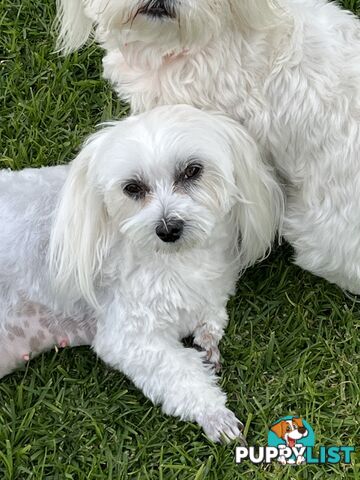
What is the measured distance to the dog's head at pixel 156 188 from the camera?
2602 millimetres

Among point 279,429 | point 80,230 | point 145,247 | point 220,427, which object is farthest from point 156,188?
point 279,429

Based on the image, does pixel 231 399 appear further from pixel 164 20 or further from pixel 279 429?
pixel 164 20

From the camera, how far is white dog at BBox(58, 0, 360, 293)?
9.00ft

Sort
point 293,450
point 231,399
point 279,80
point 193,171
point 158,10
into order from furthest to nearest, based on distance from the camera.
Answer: point 231,399 < point 293,450 < point 279,80 < point 193,171 < point 158,10

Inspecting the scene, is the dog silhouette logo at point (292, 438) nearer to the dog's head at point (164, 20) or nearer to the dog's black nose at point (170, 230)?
the dog's black nose at point (170, 230)

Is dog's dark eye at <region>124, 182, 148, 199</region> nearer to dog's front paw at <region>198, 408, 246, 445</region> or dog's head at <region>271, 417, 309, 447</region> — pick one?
dog's front paw at <region>198, 408, 246, 445</region>

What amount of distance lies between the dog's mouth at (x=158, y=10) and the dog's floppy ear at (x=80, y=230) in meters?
0.43

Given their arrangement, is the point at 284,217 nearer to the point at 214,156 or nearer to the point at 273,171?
the point at 273,171

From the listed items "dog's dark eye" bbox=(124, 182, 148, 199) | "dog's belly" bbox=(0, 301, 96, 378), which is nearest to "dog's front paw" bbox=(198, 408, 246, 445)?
"dog's belly" bbox=(0, 301, 96, 378)

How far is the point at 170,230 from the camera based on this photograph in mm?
2613

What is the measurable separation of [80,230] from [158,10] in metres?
0.80

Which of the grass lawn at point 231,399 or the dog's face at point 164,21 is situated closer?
the dog's face at point 164,21

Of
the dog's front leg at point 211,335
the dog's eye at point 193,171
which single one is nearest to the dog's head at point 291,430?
the dog's front leg at point 211,335

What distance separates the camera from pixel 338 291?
331 centimetres
